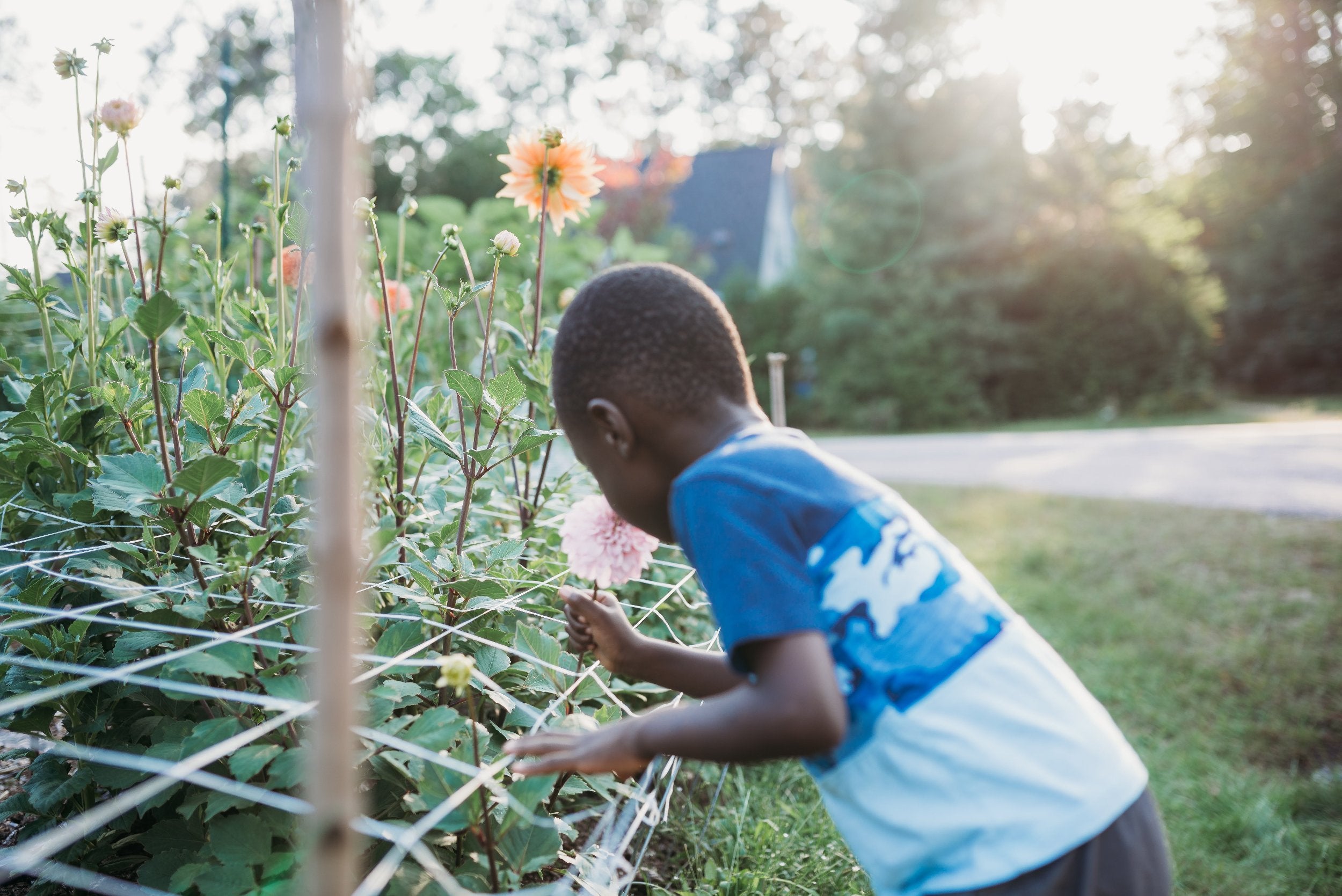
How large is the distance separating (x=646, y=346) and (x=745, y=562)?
27 centimetres

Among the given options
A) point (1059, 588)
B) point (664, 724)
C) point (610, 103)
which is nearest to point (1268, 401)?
point (610, 103)

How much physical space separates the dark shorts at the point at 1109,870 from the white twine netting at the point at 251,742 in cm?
41

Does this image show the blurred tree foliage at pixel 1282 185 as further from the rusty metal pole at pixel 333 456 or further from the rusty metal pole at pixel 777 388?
the rusty metal pole at pixel 333 456

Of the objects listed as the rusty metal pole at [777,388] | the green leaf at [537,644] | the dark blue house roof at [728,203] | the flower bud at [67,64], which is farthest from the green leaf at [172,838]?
the dark blue house roof at [728,203]

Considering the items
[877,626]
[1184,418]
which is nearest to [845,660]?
[877,626]

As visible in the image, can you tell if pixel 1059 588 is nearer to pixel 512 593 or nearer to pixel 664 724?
pixel 512 593

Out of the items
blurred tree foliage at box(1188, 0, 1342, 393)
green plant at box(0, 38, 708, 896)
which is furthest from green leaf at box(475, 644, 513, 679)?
blurred tree foliage at box(1188, 0, 1342, 393)

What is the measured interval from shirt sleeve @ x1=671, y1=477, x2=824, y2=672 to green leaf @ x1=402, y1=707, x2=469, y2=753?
0.34m

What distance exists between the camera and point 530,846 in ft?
3.12

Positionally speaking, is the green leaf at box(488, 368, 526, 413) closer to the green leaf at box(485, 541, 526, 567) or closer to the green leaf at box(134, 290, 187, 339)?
the green leaf at box(485, 541, 526, 567)

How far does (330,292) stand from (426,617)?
37.2 inches

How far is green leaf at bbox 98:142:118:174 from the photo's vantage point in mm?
1423

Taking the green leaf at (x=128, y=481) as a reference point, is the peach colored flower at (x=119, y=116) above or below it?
above

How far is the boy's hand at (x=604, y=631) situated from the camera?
1133mm
